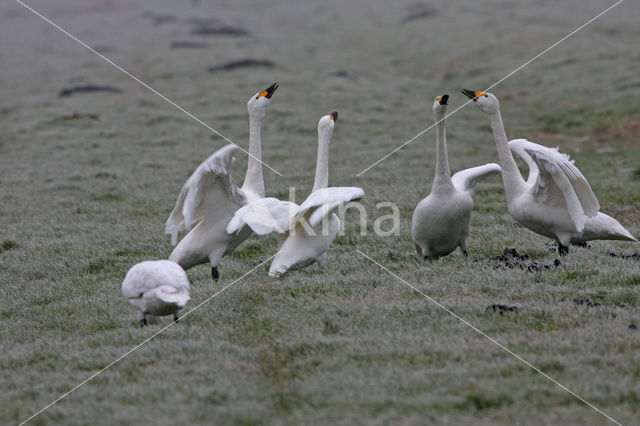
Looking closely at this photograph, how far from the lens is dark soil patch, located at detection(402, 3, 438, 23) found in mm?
43069

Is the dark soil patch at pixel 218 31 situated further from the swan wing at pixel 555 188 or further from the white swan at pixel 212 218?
the swan wing at pixel 555 188

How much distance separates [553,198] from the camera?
744cm

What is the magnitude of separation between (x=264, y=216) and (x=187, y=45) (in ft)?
105

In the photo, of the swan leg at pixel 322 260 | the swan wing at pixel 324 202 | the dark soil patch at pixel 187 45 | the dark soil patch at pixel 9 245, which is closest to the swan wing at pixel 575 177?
the swan wing at pixel 324 202

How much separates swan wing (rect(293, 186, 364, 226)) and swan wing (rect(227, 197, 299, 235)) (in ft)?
0.49

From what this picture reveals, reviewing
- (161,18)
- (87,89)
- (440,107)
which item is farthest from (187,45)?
(440,107)

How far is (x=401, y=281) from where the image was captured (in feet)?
23.0

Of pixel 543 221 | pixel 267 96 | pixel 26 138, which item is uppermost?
pixel 267 96

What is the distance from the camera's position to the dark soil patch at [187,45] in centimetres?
3638

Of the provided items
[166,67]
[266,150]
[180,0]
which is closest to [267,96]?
[266,150]

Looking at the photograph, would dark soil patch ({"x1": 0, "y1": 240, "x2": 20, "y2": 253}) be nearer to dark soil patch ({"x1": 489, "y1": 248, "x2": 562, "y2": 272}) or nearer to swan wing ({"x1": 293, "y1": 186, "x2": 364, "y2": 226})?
swan wing ({"x1": 293, "y1": 186, "x2": 364, "y2": 226})

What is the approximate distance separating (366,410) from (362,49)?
34.5 metres

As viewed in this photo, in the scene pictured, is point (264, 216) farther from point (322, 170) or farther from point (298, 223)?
point (322, 170)

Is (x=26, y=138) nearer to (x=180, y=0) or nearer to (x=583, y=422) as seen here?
(x=583, y=422)
